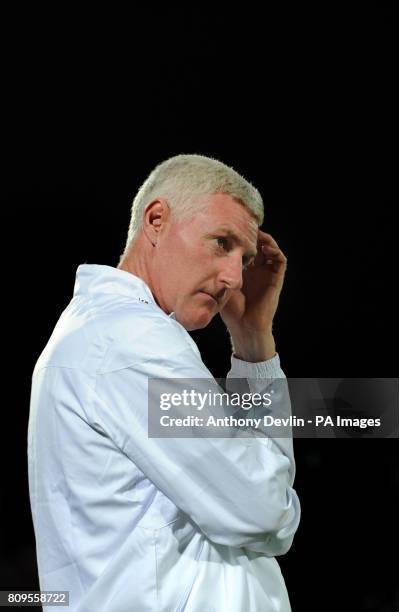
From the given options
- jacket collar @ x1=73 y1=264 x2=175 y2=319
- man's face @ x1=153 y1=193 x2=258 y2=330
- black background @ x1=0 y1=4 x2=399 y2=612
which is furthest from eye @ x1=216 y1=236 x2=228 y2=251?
black background @ x1=0 y1=4 x2=399 y2=612

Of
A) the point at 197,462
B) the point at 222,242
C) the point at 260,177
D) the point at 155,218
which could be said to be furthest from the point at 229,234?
the point at 260,177

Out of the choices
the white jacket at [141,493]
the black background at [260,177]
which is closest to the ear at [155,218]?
the white jacket at [141,493]

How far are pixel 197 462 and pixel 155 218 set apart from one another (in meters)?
0.41

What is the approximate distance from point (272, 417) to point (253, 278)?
339 millimetres

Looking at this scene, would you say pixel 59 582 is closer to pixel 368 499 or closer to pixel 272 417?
pixel 272 417

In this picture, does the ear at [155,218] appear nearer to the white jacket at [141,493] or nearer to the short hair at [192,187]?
the short hair at [192,187]

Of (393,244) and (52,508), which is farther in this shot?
(393,244)

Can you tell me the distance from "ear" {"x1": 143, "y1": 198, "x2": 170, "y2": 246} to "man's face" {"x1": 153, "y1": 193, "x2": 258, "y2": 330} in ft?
0.03

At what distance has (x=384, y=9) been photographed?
2.26 m

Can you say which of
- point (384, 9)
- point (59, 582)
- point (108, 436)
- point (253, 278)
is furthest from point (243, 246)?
point (384, 9)

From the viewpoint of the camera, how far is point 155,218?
1136 mm

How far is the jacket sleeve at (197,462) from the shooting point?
35.0 inches

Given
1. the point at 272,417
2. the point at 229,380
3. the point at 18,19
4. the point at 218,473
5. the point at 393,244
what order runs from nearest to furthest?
the point at 218,473 < the point at 272,417 < the point at 229,380 < the point at 18,19 < the point at 393,244

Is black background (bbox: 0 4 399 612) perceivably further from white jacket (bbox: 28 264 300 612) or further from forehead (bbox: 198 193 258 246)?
white jacket (bbox: 28 264 300 612)
